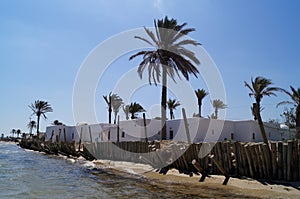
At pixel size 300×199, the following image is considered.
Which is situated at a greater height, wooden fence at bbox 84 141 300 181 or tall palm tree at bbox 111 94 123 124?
tall palm tree at bbox 111 94 123 124

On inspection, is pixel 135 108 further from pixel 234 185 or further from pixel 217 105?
pixel 234 185

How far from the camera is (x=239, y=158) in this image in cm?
1264

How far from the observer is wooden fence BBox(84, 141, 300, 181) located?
11125 millimetres

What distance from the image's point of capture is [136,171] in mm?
17641

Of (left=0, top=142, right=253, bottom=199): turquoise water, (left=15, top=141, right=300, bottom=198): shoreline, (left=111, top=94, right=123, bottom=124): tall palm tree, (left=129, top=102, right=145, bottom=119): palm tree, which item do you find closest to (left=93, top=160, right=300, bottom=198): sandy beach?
(left=15, top=141, right=300, bottom=198): shoreline

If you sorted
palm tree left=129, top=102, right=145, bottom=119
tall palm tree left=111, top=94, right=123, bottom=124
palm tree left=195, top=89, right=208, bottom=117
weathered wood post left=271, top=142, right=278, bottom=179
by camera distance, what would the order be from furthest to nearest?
tall palm tree left=111, top=94, right=123, bottom=124 < palm tree left=129, top=102, right=145, bottom=119 < palm tree left=195, top=89, right=208, bottom=117 < weathered wood post left=271, top=142, right=278, bottom=179

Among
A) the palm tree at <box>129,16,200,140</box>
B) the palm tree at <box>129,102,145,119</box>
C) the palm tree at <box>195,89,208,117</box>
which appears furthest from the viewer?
the palm tree at <box>129,102,145,119</box>

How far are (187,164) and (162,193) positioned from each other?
431 centimetres

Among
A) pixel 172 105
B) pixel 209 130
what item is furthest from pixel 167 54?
pixel 172 105

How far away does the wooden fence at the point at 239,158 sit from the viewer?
11.1 meters

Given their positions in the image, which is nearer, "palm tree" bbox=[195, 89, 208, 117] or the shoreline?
the shoreline

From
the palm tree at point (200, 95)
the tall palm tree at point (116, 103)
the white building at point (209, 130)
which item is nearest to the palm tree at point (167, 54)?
the white building at point (209, 130)

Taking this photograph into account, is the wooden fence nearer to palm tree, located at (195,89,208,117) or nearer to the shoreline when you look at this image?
the shoreline

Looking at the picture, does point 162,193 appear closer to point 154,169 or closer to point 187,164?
point 187,164
